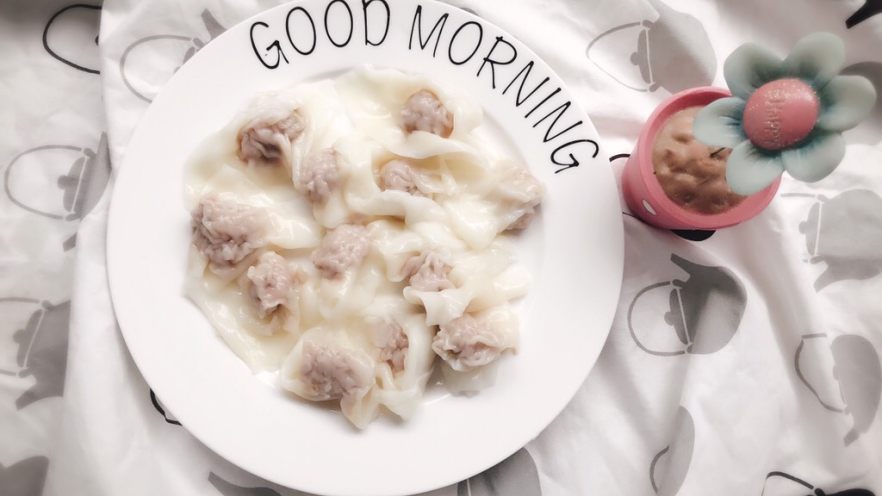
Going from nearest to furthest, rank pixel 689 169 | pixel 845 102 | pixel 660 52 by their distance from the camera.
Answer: pixel 845 102, pixel 689 169, pixel 660 52

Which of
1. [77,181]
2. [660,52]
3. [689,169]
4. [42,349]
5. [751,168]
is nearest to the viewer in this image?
[751,168]

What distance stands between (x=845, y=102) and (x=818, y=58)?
4.9 inches

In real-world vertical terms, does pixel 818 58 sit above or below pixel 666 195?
above

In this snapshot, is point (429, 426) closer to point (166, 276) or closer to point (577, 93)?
point (166, 276)

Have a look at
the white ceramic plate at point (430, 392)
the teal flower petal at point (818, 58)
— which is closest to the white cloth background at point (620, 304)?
the white ceramic plate at point (430, 392)

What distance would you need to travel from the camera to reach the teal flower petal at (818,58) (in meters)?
1.52

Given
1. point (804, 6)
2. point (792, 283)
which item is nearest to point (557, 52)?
point (804, 6)

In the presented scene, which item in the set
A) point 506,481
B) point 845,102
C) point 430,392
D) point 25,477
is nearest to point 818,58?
point 845,102

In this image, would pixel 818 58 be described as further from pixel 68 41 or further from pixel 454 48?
pixel 68 41

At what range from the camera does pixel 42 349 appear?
2.15m

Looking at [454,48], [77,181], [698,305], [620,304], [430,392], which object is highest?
[454,48]

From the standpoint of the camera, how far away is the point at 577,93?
2324 millimetres

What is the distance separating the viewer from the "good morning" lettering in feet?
6.97

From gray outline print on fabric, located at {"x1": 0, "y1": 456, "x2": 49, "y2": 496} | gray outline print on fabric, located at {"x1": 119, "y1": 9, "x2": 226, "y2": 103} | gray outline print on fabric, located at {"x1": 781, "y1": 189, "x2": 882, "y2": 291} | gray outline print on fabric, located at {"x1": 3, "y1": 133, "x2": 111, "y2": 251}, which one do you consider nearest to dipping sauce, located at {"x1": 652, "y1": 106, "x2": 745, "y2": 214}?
gray outline print on fabric, located at {"x1": 781, "y1": 189, "x2": 882, "y2": 291}
